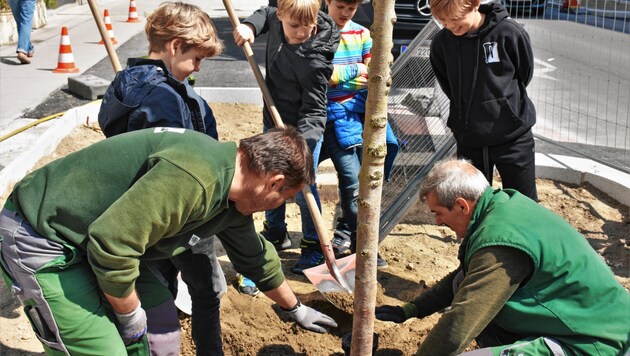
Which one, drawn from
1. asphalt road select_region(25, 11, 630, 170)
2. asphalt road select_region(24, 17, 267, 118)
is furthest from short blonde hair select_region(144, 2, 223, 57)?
asphalt road select_region(24, 17, 267, 118)

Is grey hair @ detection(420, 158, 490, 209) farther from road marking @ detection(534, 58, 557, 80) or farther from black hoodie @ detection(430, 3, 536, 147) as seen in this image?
road marking @ detection(534, 58, 557, 80)

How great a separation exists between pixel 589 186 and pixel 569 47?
703 centimetres

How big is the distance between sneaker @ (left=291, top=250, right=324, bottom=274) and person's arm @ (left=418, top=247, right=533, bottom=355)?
1.90m

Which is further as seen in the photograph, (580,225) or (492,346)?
(580,225)

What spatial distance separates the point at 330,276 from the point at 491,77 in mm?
1307

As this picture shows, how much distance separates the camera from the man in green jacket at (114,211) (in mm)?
2262

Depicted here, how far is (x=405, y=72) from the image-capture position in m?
4.83

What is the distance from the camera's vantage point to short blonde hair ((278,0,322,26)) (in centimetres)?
378

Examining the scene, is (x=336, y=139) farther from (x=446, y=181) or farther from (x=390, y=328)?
(x=446, y=181)

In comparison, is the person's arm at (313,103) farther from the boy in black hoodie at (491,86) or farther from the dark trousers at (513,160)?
the dark trousers at (513,160)

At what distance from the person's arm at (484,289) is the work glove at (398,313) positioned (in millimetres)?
609

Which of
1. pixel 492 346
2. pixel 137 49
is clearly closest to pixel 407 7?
pixel 137 49

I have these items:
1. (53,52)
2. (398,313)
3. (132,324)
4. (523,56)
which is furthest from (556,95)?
(132,324)

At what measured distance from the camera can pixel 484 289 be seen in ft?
8.27
